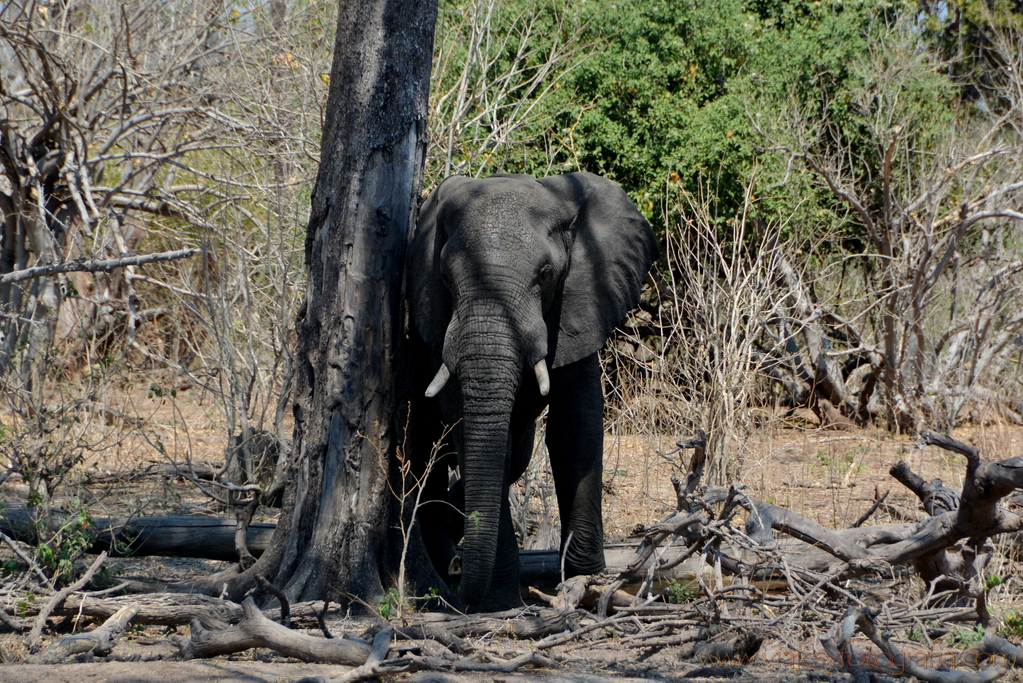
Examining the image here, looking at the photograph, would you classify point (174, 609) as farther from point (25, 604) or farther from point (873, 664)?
point (873, 664)

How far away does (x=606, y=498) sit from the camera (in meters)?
9.45

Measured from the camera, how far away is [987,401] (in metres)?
12.9

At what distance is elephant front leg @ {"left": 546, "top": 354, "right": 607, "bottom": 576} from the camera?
5938mm

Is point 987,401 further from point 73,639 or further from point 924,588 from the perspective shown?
point 73,639

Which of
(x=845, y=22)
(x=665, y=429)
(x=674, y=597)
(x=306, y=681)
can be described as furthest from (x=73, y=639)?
(x=845, y=22)

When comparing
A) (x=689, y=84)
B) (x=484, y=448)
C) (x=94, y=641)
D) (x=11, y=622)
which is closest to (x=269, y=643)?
(x=94, y=641)

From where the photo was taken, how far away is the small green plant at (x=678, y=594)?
553cm

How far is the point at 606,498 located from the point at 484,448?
430 cm

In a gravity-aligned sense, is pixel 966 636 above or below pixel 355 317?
below

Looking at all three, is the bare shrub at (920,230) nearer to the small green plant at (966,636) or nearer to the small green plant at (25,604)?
the small green plant at (966,636)

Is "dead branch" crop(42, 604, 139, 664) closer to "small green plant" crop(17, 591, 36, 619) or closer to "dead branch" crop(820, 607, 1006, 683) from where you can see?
"small green plant" crop(17, 591, 36, 619)

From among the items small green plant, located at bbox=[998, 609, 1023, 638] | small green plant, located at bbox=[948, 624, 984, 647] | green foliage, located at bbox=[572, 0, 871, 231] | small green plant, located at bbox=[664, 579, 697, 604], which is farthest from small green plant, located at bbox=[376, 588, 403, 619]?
green foliage, located at bbox=[572, 0, 871, 231]

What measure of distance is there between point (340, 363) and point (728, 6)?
9727 mm

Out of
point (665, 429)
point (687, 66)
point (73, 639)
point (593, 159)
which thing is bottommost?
point (73, 639)
